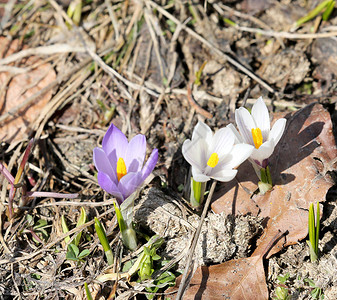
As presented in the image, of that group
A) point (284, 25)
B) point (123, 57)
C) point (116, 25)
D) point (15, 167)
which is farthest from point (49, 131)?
point (284, 25)

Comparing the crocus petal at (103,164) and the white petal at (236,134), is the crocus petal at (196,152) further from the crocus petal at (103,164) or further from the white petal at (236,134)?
the crocus petal at (103,164)

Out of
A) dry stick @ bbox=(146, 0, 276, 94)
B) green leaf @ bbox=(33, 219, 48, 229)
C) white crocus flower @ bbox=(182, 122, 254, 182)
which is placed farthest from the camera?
dry stick @ bbox=(146, 0, 276, 94)

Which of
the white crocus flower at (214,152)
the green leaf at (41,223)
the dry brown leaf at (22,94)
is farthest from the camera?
the dry brown leaf at (22,94)

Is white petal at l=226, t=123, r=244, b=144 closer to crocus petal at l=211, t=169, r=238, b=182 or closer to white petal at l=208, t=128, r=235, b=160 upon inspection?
white petal at l=208, t=128, r=235, b=160

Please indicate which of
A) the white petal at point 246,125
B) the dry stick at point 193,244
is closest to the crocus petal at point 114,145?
the dry stick at point 193,244

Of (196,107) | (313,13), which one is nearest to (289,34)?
(313,13)

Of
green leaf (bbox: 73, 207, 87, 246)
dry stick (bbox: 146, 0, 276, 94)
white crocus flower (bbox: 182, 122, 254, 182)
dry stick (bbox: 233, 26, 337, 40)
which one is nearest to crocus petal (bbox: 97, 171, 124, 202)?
green leaf (bbox: 73, 207, 87, 246)

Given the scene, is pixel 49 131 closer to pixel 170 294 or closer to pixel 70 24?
pixel 70 24
